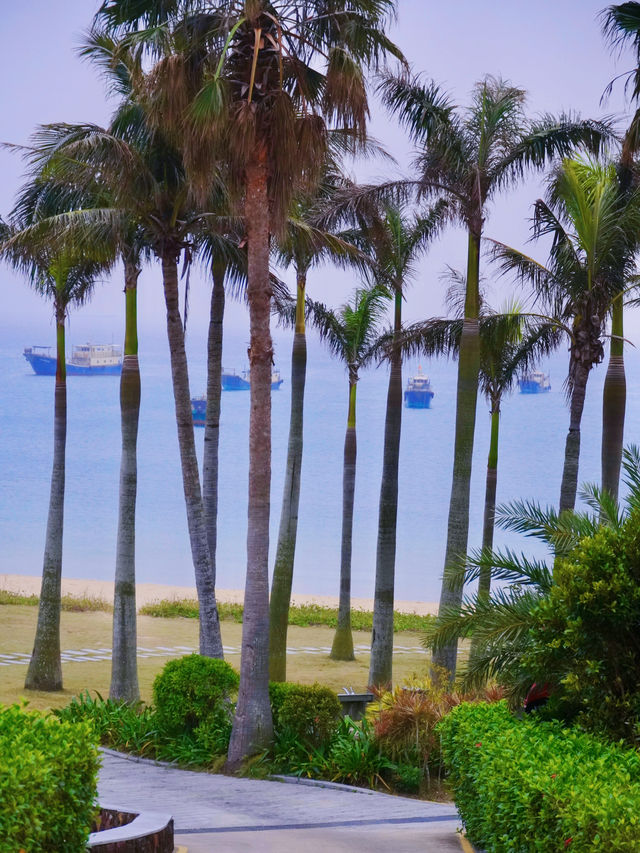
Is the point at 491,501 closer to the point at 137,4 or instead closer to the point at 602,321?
the point at 602,321

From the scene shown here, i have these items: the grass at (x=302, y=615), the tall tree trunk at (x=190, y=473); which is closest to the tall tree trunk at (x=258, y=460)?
the tall tree trunk at (x=190, y=473)

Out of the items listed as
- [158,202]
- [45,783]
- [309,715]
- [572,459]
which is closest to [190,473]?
[158,202]

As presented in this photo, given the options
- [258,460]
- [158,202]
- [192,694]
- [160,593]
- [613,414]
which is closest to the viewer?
[258,460]

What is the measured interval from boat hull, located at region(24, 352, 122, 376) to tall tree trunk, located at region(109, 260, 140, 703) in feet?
165

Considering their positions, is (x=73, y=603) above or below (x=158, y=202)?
below

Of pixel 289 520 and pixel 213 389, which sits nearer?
pixel 213 389

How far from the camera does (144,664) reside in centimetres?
2486

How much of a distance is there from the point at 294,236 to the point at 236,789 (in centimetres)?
965

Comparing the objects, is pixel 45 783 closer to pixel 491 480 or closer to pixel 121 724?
pixel 121 724

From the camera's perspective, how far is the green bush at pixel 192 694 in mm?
13242

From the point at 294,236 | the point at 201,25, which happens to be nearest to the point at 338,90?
the point at 201,25

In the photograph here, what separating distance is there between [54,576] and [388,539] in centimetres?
692

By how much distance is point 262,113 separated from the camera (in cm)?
1316

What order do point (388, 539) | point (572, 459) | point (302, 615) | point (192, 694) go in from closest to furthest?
1. point (192, 694)
2. point (572, 459)
3. point (388, 539)
4. point (302, 615)
